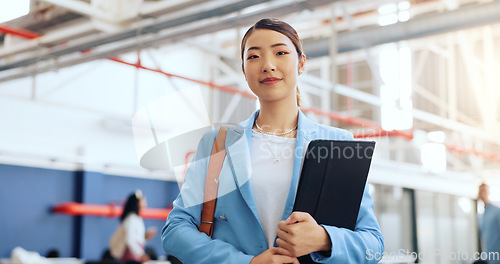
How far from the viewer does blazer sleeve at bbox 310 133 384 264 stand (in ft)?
4.10

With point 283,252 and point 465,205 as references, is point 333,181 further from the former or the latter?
point 465,205

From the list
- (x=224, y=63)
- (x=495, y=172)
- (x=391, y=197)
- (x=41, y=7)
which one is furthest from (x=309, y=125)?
(x=224, y=63)

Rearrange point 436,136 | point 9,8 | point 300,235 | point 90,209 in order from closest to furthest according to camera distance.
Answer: point 300,235 → point 9,8 → point 90,209 → point 436,136

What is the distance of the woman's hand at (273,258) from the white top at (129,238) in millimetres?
5511

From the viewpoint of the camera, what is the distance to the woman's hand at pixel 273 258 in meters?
1.22

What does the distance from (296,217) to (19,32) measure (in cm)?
712

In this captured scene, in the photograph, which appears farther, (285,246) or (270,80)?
(270,80)

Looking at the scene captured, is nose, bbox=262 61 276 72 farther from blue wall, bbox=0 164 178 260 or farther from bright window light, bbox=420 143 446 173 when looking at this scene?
blue wall, bbox=0 164 178 260

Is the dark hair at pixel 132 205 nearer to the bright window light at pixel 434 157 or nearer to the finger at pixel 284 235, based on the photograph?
the finger at pixel 284 235

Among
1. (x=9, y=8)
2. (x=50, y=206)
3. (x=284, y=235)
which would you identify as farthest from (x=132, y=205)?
(x=284, y=235)

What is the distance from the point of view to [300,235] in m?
1.21

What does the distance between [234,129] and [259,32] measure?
0.26 meters

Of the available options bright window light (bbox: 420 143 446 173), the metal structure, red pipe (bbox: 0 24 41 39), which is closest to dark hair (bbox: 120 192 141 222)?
the metal structure

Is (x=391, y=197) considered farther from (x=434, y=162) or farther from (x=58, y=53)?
(x=58, y=53)
